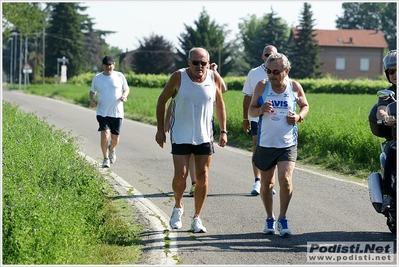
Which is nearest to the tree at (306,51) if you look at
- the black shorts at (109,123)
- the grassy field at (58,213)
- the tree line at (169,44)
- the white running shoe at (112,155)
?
the tree line at (169,44)

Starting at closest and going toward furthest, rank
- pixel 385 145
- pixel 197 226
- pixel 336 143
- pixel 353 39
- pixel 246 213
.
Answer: pixel 385 145 → pixel 197 226 → pixel 246 213 → pixel 336 143 → pixel 353 39

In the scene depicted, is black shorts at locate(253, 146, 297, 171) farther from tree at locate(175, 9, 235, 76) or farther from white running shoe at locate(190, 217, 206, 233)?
tree at locate(175, 9, 235, 76)

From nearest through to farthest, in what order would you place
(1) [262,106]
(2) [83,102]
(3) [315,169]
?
(1) [262,106] < (3) [315,169] < (2) [83,102]

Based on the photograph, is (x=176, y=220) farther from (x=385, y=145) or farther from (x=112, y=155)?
(x=112, y=155)

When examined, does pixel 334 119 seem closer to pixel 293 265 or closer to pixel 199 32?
pixel 293 265

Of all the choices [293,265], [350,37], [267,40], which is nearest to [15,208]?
[293,265]

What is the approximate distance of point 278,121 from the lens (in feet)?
27.8

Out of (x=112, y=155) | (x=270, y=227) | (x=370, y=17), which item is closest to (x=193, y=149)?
(x=270, y=227)

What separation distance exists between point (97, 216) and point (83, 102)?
109 ft

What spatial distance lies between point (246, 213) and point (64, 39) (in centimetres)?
9629

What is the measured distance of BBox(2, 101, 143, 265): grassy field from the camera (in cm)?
669

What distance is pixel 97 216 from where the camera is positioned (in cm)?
872

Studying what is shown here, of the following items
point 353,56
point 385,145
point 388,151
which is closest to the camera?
point 388,151

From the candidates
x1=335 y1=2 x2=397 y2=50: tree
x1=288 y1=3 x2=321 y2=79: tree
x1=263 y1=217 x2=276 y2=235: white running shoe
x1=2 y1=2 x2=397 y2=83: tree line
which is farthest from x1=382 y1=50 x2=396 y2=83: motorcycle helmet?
x1=335 y1=2 x2=397 y2=50: tree
